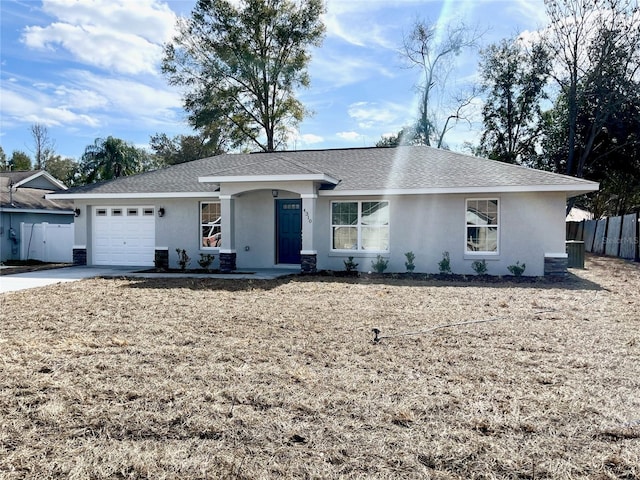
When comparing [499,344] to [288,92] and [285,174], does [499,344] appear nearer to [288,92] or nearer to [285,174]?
[285,174]

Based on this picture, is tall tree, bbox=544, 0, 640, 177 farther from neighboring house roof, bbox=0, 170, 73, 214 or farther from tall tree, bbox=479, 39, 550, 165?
neighboring house roof, bbox=0, 170, 73, 214

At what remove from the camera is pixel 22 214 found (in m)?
20.4

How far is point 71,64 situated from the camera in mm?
20938

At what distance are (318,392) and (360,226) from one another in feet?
32.8

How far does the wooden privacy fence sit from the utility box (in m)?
4.28

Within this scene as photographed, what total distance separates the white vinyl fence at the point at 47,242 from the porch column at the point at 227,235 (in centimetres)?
936

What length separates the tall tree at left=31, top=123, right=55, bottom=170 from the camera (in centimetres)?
4391

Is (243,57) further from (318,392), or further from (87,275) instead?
(318,392)

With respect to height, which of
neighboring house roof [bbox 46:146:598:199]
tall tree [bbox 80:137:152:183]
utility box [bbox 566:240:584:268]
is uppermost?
tall tree [bbox 80:137:152:183]

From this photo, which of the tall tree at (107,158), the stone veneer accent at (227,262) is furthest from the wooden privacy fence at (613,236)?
the tall tree at (107,158)

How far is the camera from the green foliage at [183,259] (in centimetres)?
1451

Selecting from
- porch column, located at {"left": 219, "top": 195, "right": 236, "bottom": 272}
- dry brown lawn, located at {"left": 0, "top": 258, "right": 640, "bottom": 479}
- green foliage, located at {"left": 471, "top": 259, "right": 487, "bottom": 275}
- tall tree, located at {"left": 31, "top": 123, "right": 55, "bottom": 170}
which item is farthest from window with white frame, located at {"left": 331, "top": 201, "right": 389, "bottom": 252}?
tall tree, located at {"left": 31, "top": 123, "right": 55, "bottom": 170}

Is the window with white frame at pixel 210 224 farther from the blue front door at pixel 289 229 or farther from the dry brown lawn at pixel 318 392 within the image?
the dry brown lawn at pixel 318 392

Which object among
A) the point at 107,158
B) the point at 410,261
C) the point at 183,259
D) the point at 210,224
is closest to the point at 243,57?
the point at 107,158
